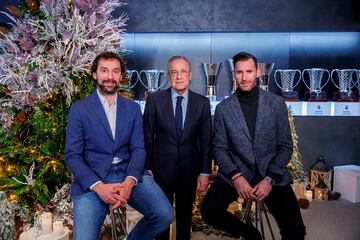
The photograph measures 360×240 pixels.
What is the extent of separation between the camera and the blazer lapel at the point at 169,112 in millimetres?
2158

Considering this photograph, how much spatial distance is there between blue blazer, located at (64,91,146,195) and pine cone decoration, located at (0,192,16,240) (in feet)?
2.24

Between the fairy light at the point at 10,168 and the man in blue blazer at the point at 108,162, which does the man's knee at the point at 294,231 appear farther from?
the fairy light at the point at 10,168

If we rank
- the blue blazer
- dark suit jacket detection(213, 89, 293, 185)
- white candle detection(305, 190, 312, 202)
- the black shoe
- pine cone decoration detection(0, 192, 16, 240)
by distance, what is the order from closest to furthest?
the blue blazer
the black shoe
dark suit jacket detection(213, 89, 293, 185)
pine cone decoration detection(0, 192, 16, 240)
white candle detection(305, 190, 312, 202)

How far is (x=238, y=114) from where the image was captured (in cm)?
219

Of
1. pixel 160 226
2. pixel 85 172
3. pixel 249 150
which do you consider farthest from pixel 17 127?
pixel 249 150

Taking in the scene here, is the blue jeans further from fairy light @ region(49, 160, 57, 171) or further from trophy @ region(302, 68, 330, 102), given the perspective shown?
trophy @ region(302, 68, 330, 102)

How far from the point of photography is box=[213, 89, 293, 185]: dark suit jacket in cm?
213

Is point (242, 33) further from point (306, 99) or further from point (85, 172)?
point (85, 172)

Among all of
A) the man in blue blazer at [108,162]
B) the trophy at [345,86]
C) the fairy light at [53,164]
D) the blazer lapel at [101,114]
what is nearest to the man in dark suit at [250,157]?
the man in blue blazer at [108,162]

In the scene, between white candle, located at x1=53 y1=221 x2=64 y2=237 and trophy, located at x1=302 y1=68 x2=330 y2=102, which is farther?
trophy, located at x1=302 y1=68 x2=330 y2=102

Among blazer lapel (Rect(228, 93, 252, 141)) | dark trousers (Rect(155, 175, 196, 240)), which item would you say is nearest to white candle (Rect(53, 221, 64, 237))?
dark trousers (Rect(155, 175, 196, 240))

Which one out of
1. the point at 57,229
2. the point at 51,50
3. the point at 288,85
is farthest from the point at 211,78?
the point at 57,229

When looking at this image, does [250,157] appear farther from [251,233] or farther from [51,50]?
[51,50]

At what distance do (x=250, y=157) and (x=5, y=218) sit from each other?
5.39 ft
